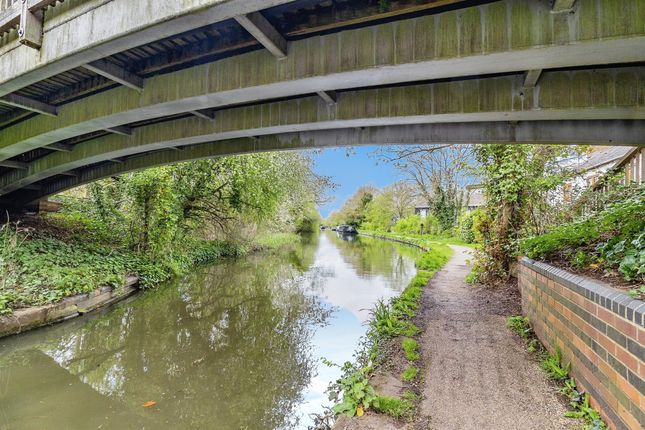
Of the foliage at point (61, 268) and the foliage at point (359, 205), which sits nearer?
the foliage at point (61, 268)

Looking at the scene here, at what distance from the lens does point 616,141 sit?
4.55m

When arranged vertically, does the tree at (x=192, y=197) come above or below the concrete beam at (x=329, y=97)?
below

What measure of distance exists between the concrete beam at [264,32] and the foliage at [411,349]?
3571 millimetres

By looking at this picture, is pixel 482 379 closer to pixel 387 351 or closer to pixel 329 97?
pixel 387 351

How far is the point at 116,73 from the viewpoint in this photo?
4262 mm

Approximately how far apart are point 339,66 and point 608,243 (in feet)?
9.79

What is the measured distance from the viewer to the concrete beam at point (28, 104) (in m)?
5.05

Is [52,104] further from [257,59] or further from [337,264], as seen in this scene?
[337,264]

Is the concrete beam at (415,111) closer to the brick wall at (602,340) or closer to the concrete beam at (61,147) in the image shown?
the brick wall at (602,340)

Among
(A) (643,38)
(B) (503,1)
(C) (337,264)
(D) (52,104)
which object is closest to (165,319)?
(D) (52,104)

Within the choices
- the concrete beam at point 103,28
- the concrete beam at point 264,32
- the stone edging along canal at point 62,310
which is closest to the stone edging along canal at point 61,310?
the stone edging along canal at point 62,310

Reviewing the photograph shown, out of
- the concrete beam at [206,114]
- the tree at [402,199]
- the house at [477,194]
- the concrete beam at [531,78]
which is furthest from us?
the tree at [402,199]

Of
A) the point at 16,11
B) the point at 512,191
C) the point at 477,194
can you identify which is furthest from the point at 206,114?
the point at 477,194

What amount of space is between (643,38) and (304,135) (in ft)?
15.2
